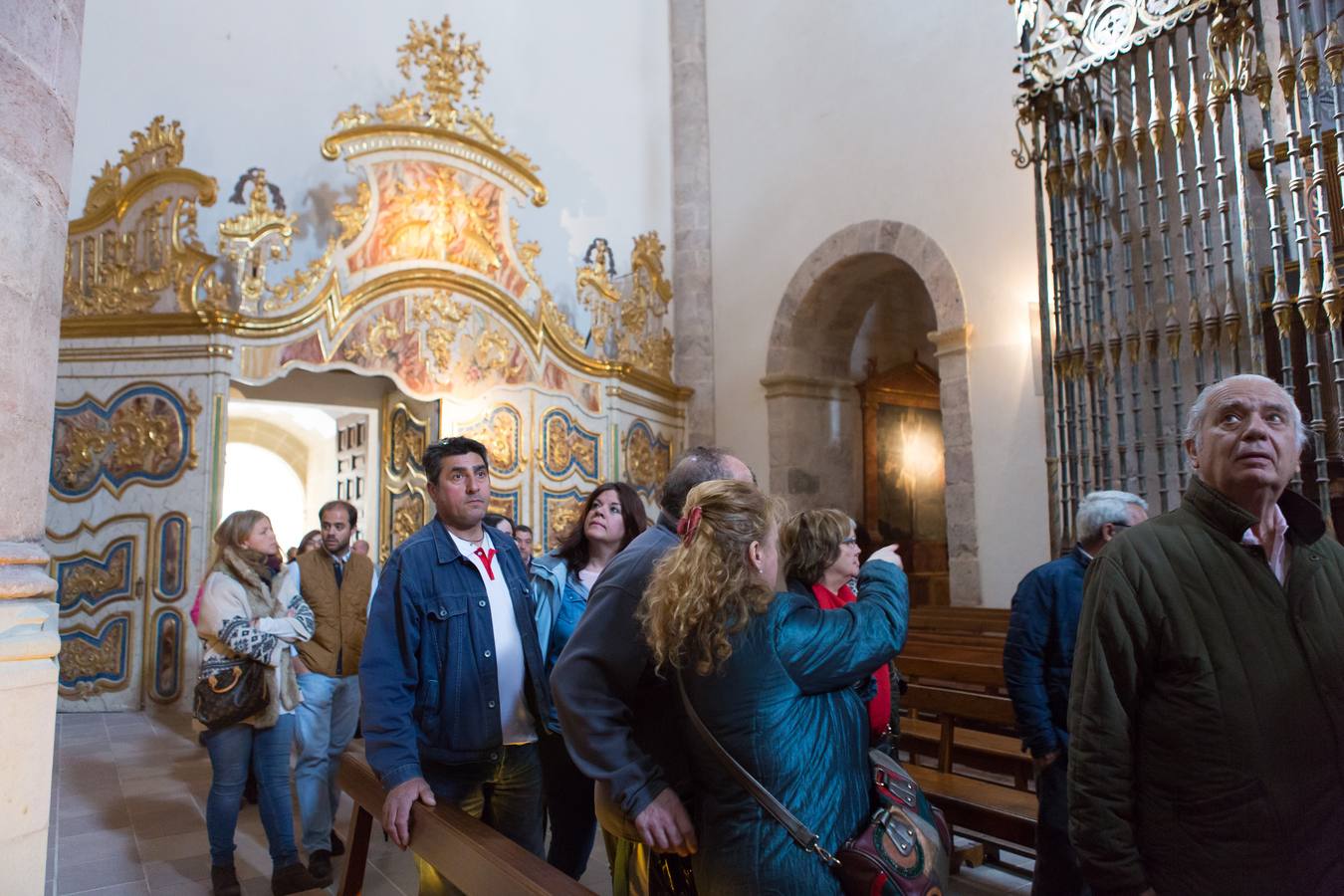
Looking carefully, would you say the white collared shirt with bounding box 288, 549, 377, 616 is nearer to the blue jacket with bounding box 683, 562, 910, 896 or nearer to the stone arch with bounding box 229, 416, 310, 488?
the blue jacket with bounding box 683, 562, 910, 896

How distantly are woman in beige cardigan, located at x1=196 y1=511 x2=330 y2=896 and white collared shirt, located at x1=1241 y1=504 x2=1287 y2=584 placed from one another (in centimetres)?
314

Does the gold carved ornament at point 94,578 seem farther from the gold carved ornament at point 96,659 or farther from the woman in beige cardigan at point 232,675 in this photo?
the woman in beige cardigan at point 232,675

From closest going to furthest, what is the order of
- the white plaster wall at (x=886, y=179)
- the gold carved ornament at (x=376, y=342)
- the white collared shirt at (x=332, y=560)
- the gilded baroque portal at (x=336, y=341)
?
1. the white collared shirt at (x=332, y=560)
2. the gilded baroque portal at (x=336, y=341)
3. the white plaster wall at (x=886, y=179)
4. the gold carved ornament at (x=376, y=342)

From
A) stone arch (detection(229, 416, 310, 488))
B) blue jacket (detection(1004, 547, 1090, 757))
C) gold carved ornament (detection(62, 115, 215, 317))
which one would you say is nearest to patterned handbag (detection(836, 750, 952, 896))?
blue jacket (detection(1004, 547, 1090, 757))

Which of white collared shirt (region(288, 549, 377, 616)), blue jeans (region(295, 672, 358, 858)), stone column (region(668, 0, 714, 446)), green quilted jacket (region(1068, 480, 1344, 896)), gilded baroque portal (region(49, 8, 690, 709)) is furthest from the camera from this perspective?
stone column (region(668, 0, 714, 446))

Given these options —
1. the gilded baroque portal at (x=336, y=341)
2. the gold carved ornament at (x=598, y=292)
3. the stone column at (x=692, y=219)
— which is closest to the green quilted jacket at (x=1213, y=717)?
the gilded baroque portal at (x=336, y=341)

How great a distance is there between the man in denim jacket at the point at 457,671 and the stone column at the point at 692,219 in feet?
28.1

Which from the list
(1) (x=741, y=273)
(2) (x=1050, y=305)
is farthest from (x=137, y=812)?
(1) (x=741, y=273)

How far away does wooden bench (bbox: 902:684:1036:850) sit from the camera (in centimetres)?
326

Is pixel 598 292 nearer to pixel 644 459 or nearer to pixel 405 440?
pixel 644 459

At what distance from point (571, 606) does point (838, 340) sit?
8450mm

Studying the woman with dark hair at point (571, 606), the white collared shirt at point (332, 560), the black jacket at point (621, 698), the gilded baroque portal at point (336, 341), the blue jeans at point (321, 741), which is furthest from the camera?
the gilded baroque portal at point (336, 341)

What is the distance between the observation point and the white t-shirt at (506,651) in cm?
254

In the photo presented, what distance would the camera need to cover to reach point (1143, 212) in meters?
6.31
